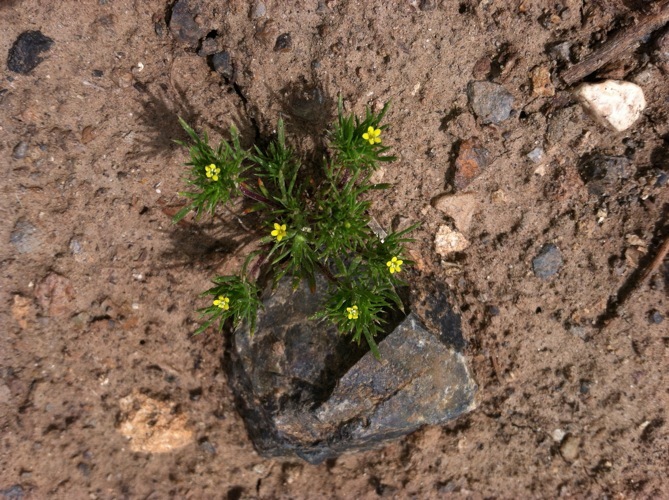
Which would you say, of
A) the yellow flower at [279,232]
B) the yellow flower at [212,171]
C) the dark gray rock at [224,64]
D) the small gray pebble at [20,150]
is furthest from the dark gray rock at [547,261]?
the small gray pebble at [20,150]

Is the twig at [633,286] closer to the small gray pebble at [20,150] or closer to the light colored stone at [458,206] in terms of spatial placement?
the light colored stone at [458,206]

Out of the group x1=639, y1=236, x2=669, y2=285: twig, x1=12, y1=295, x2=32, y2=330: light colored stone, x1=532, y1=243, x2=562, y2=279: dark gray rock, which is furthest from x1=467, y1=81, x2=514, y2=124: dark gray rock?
x1=12, y1=295, x2=32, y2=330: light colored stone

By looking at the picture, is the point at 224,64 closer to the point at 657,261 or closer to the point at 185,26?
the point at 185,26

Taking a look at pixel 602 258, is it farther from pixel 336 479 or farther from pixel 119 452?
pixel 119 452

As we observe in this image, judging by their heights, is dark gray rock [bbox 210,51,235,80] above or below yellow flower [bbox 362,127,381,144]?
above

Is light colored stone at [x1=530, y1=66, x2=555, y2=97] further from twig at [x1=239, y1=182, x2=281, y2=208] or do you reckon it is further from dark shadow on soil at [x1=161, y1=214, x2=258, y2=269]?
dark shadow on soil at [x1=161, y1=214, x2=258, y2=269]

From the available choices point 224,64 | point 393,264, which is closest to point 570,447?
point 393,264

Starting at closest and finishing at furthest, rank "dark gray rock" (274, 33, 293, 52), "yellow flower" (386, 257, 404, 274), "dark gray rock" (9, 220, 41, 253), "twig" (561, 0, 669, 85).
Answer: "yellow flower" (386, 257, 404, 274)
"twig" (561, 0, 669, 85)
"dark gray rock" (274, 33, 293, 52)
"dark gray rock" (9, 220, 41, 253)
